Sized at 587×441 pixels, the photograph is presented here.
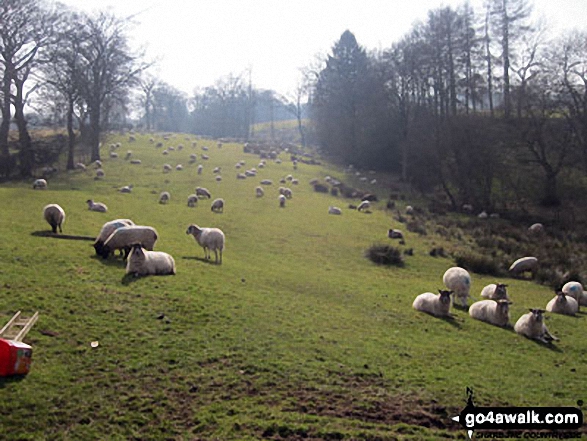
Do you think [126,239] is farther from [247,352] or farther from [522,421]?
[522,421]

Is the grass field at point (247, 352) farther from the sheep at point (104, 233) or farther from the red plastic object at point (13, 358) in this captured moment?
the sheep at point (104, 233)

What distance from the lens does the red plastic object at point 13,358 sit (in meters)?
7.97

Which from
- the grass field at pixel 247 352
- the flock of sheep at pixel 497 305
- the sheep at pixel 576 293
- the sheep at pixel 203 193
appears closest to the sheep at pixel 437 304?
the flock of sheep at pixel 497 305

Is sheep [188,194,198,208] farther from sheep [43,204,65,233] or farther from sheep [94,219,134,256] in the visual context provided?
sheep [94,219,134,256]

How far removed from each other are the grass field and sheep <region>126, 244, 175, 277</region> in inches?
15.4

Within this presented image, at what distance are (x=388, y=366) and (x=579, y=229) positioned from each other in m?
32.5

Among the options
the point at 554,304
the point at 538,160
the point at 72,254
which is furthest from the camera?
the point at 538,160

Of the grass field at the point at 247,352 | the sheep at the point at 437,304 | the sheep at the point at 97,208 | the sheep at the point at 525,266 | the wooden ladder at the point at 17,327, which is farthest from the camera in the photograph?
the sheep at the point at 97,208

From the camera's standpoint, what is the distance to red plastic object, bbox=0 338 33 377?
7969mm

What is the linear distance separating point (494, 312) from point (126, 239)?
38.9ft

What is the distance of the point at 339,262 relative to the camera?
2300 centimetres

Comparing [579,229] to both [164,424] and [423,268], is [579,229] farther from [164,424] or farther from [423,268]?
[164,424]

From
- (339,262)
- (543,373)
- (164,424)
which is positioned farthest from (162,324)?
(339,262)

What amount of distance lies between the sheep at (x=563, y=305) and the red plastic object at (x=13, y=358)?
52.5 feet
